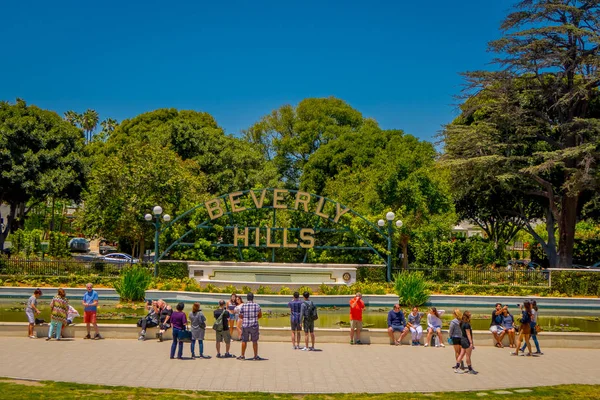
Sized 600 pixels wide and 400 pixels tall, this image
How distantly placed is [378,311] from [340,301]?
5.61 feet

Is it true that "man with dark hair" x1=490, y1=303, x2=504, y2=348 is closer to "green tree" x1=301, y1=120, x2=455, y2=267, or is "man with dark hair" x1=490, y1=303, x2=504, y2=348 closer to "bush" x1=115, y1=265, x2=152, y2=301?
"bush" x1=115, y1=265, x2=152, y2=301

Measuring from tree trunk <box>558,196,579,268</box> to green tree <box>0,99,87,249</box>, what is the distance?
107 feet

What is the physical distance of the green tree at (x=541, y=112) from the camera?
127 ft

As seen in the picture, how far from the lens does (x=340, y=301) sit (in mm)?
27891

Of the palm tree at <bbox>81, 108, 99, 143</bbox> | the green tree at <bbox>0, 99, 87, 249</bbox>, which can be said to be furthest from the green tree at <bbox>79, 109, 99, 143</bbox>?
the green tree at <bbox>0, 99, 87, 249</bbox>

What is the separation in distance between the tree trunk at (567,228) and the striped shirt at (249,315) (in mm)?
30195

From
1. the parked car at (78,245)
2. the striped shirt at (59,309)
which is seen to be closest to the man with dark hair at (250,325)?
the striped shirt at (59,309)

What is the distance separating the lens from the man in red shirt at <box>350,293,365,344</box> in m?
18.5

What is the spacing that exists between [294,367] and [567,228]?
30.6 meters

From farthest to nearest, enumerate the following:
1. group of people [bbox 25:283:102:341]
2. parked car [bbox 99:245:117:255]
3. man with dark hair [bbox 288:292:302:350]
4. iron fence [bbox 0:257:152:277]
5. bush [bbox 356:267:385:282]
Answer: parked car [bbox 99:245:117:255] < bush [bbox 356:267:385:282] < iron fence [bbox 0:257:152:277] < group of people [bbox 25:283:102:341] < man with dark hair [bbox 288:292:302:350]

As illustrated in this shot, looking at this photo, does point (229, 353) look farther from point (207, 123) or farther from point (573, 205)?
point (207, 123)

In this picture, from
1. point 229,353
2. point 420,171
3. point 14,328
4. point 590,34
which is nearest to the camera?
point 229,353

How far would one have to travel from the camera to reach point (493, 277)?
112 feet

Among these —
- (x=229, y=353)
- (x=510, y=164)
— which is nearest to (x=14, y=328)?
(x=229, y=353)
